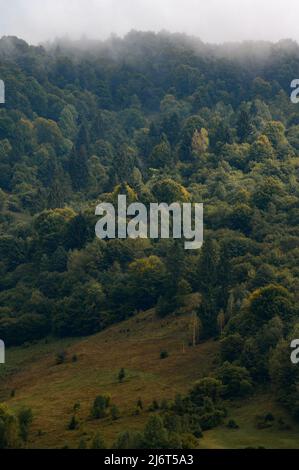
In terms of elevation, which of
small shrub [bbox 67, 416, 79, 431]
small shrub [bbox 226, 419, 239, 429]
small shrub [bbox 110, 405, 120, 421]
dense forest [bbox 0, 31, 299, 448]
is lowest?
small shrub [bbox 67, 416, 79, 431]

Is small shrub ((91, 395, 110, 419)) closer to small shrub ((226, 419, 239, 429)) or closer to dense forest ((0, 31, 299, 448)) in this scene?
dense forest ((0, 31, 299, 448))

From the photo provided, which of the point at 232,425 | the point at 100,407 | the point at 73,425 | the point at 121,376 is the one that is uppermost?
the point at 121,376

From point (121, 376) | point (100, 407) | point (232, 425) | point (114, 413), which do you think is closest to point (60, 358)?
point (121, 376)

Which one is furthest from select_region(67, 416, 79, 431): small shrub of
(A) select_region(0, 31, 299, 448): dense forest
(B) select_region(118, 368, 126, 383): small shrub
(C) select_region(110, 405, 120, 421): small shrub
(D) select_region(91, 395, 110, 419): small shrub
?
(B) select_region(118, 368, 126, 383): small shrub

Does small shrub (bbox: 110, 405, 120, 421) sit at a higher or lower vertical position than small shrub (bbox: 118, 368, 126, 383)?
lower

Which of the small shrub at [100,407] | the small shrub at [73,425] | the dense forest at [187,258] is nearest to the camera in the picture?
the small shrub at [73,425]

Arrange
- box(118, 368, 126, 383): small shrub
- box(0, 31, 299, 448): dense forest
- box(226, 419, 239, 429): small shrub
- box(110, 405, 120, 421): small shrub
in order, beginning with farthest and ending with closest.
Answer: box(118, 368, 126, 383): small shrub
box(0, 31, 299, 448): dense forest
box(110, 405, 120, 421): small shrub
box(226, 419, 239, 429): small shrub

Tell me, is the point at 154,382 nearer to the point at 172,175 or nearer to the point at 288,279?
the point at 288,279

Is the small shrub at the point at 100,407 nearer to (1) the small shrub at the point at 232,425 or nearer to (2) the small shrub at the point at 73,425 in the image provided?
(2) the small shrub at the point at 73,425

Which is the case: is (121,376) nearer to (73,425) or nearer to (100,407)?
(100,407)

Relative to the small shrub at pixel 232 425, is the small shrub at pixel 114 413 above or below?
below

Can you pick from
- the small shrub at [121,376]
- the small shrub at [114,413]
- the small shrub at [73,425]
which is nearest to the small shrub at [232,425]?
the small shrub at [114,413]

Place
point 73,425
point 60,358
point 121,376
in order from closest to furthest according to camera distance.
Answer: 1. point 73,425
2. point 121,376
3. point 60,358
